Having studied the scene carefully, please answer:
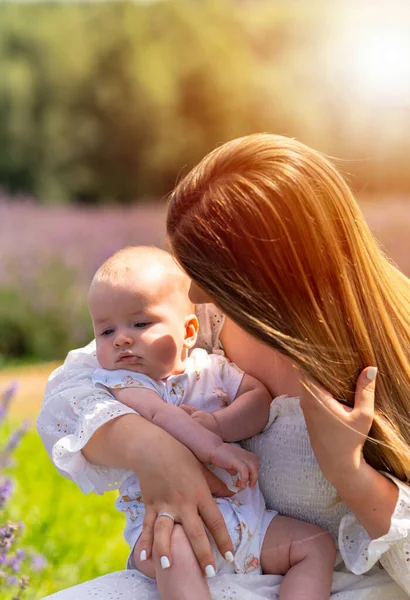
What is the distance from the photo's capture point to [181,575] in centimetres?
150

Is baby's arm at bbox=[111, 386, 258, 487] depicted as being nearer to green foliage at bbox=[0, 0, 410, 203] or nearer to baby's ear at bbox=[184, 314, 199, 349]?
baby's ear at bbox=[184, 314, 199, 349]

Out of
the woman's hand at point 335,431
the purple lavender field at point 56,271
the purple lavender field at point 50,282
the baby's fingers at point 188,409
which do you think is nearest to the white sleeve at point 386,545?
the woman's hand at point 335,431

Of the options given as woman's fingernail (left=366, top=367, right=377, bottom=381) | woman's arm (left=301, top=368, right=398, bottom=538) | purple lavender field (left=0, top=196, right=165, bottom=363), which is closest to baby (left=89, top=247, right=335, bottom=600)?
woman's arm (left=301, top=368, right=398, bottom=538)

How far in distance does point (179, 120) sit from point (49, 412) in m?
8.04

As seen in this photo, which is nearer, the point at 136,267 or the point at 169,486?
the point at 169,486

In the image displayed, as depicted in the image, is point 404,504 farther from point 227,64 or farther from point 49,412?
point 227,64

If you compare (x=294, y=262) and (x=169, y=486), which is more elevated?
(x=294, y=262)

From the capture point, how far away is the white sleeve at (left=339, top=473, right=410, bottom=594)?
151 centimetres

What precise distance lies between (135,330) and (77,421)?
0.21 metres

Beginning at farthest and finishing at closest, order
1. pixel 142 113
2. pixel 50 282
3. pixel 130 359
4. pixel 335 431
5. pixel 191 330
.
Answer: pixel 142 113 → pixel 50 282 → pixel 191 330 → pixel 130 359 → pixel 335 431

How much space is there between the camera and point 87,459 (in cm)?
170

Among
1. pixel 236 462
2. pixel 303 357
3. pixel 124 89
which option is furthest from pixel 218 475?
pixel 124 89

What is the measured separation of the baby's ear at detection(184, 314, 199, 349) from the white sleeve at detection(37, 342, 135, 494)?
0.69ft

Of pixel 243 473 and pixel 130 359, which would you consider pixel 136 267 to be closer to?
pixel 130 359
